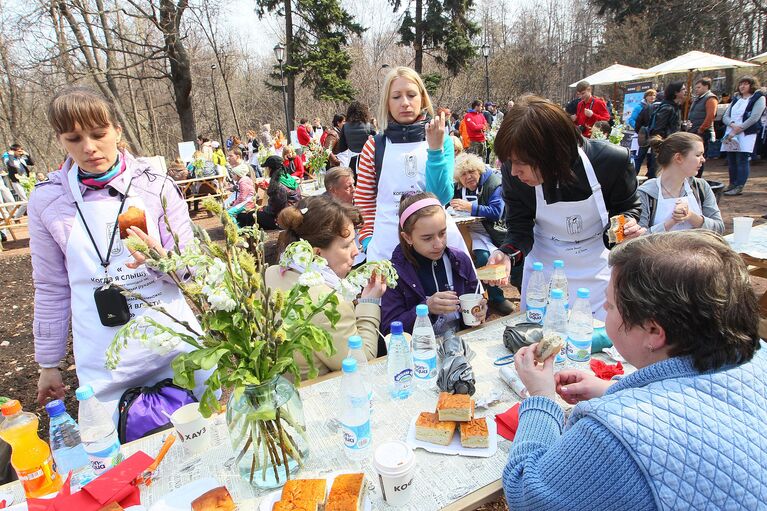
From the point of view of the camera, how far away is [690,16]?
843 inches

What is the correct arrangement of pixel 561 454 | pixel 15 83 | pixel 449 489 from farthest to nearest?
pixel 15 83
pixel 449 489
pixel 561 454

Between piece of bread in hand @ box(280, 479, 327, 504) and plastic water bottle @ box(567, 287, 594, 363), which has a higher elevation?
plastic water bottle @ box(567, 287, 594, 363)

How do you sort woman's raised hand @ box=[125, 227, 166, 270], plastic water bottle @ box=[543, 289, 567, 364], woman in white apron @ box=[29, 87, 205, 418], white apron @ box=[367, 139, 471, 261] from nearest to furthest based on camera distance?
woman's raised hand @ box=[125, 227, 166, 270], woman in white apron @ box=[29, 87, 205, 418], plastic water bottle @ box=[543, 289, 567, 364], white apron @ box=[367, 139, 471, 261]

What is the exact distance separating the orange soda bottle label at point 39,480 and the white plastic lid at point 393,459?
1062 millimetres

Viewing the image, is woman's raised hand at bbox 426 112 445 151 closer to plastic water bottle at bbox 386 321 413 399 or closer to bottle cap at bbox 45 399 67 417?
plastic water bottle at bbox 386 321 413 399

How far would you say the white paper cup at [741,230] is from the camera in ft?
10.6

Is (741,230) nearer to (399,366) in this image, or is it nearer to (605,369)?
(605,369)

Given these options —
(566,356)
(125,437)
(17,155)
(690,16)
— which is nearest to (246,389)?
(125,437)

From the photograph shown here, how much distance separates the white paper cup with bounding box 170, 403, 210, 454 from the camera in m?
1.47

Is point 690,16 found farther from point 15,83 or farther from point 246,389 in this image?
point 15,83

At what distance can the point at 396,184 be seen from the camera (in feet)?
10.1

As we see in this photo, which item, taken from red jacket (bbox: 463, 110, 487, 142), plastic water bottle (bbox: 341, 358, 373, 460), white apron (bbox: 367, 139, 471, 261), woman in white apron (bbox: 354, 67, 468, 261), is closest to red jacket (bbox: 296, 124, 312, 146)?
red jacket (bbox: 463, 110, 487, 142)

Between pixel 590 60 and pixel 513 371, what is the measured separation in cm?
3829

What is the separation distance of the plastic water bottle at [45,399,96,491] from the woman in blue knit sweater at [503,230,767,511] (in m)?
1.34
